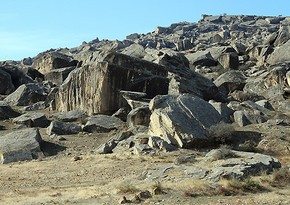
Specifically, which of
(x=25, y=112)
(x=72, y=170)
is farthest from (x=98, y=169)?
(x=25, y=112)

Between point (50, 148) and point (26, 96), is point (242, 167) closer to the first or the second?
point (50, 148)

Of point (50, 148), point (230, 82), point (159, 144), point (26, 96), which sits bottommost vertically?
point (50, 148)

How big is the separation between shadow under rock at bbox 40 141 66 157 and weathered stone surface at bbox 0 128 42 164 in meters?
0.42

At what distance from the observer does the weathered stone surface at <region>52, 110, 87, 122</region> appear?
3606cm

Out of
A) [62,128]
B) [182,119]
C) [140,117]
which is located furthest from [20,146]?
[182,119]

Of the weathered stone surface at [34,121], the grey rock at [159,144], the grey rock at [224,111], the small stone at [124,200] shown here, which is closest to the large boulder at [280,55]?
the grey rock at [224,111]

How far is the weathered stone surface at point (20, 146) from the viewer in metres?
26.2

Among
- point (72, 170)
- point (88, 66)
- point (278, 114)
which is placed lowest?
point (72, 170)

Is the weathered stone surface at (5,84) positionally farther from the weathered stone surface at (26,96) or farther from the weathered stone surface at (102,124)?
the weathered stone surface at (102,124)

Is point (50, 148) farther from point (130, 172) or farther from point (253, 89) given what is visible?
point (253, 89)

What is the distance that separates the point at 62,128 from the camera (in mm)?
32406

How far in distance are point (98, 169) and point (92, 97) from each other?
48.0ft

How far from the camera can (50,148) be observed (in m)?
28.7

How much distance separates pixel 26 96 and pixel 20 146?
17.3 metres
